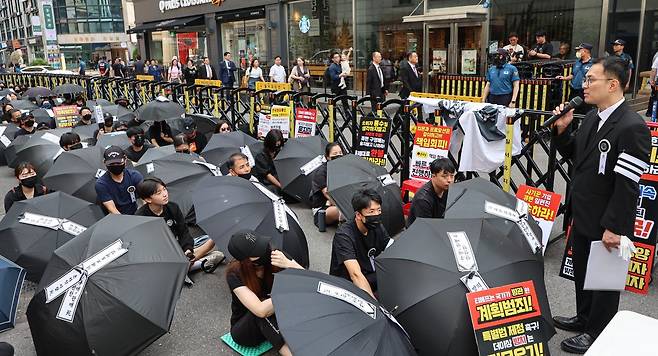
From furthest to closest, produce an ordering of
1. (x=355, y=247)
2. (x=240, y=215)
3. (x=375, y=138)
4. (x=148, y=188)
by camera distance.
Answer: (x=375, y=138) < (x=148, y=188) < (x=240, y=215) < (x=355, y=247)

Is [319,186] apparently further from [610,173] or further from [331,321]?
[331,321]

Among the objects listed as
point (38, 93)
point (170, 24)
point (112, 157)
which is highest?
point (170, 24)

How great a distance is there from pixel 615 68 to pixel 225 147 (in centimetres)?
599

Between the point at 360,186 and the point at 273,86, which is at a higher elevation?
the point at 273,86

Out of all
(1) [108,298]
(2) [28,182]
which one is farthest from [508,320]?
(2) [28,182]

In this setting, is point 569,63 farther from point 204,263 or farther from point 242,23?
point 242,23

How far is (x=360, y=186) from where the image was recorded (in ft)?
20.9

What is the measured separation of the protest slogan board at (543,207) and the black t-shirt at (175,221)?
142 inches

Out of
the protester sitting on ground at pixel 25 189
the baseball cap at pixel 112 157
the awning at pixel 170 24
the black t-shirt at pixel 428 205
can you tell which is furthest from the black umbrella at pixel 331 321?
the awning at pixel 170 24

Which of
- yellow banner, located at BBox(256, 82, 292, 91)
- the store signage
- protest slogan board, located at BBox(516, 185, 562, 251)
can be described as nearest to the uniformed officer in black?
protest slogan board, located at BBox(516, 185, 562, 251)

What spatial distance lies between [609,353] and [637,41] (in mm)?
15126

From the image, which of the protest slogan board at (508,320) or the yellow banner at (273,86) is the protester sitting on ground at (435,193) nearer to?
the protest slogan board at (508,320)

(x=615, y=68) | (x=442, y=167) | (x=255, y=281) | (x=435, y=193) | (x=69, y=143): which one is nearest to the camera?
(x=615, y=68)

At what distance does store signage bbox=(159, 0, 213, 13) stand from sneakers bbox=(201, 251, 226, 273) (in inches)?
911
